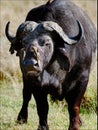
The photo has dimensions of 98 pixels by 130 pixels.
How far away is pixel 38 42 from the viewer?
635cm

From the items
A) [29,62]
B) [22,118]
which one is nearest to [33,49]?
[29,62]

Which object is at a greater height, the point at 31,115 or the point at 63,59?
the point at 63,59

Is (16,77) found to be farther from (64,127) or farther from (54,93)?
(54,93)

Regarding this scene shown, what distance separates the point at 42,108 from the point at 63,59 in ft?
3.00

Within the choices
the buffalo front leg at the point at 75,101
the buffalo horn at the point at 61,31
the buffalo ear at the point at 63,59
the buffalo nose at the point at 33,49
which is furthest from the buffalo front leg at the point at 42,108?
the buffalo nose at the point at 33,49

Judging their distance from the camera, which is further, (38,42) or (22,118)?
(22,118)

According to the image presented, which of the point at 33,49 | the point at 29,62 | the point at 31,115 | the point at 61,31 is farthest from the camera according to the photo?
the point at 31,115

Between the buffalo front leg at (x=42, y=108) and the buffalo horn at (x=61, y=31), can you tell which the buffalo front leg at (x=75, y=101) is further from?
the buffalo horn at (x=61, y=31)

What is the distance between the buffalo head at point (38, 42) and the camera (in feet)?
20.1

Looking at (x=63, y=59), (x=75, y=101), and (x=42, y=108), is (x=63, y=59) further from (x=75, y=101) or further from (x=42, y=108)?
(x=42, y=108)

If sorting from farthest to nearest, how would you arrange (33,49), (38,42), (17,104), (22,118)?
(17,104), (22,118), (38,42), (33,49)

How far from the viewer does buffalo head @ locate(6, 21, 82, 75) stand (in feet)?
20.1

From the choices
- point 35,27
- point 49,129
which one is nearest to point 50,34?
point 35,27

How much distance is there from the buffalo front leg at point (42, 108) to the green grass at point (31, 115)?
425 mm
